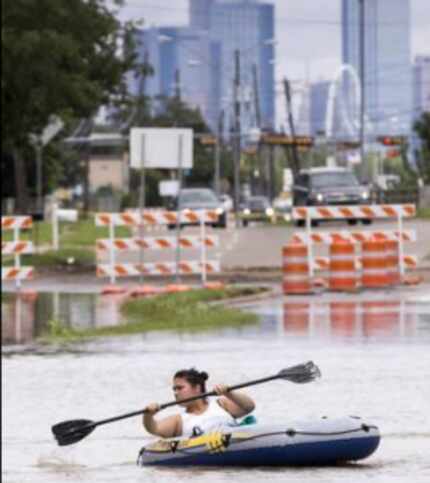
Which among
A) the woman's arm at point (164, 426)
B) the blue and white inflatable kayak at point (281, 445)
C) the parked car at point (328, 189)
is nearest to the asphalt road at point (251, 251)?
the parked car at point (328, 189)

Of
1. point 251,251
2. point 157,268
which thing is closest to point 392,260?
point 157,268

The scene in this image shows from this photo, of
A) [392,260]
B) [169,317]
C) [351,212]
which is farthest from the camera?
[351,212]

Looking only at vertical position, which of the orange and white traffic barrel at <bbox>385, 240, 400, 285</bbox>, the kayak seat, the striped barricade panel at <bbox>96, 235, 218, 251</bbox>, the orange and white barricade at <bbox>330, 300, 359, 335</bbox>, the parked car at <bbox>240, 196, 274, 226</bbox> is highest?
the kayak seat

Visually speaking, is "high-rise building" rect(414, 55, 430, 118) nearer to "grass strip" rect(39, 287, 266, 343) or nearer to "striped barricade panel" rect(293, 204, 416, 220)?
"grass strip" rect(39, 287, 266, 343)

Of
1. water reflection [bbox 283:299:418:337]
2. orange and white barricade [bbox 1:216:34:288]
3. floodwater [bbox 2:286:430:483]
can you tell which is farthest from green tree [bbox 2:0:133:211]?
water reflection [bbox 283:299:418:337]

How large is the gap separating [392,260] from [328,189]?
2541cm

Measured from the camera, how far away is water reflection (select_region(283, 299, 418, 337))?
1867 centimetres

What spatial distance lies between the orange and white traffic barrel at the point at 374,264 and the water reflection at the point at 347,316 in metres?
0.85

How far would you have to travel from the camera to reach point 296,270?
29.7 meters

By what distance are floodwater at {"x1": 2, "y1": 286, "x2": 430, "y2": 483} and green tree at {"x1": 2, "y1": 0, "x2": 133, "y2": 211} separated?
33.6 ft

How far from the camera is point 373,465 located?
8188 millimetres

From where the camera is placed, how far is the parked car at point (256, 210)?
62519mm

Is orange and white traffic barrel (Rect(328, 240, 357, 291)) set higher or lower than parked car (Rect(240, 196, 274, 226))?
higher

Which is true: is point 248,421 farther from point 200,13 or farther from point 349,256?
point 349,256
